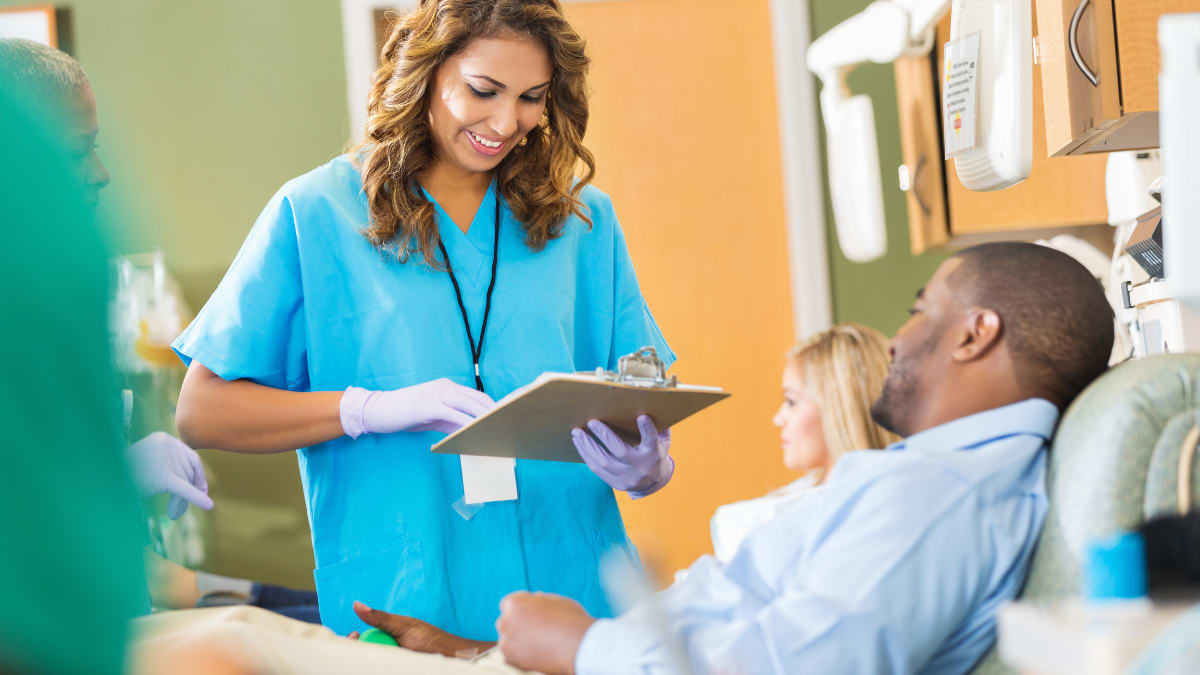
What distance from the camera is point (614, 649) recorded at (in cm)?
110

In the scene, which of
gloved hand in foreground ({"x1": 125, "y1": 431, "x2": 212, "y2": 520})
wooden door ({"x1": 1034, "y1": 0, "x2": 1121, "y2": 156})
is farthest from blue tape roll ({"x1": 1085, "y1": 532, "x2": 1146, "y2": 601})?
gloved hand in foreground ({"x1": 125, "y1": 431, "x2": 212, "y2": 520})

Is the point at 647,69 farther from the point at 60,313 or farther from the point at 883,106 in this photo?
the point at 60,313

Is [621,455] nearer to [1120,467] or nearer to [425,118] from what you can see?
[425,118]

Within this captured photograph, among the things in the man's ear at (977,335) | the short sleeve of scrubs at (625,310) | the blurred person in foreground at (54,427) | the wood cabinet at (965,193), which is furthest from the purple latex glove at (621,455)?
the wood cabinet at (965,193)

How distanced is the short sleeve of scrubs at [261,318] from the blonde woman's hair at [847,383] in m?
1.27

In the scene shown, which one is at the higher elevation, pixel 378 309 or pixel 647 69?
pixel 647 69

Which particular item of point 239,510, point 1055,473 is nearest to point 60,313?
point 1055,473

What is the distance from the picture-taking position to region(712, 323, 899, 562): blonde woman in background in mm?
2486

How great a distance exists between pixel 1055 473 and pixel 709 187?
2.50m

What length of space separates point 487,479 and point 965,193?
1753 mm

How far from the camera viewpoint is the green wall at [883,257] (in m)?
3.54

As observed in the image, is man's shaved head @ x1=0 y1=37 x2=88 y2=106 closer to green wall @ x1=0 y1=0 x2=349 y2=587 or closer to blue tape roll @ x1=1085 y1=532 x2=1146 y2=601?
blue tape roll @ x1=1085 y1=532 x2=1146 y2=601

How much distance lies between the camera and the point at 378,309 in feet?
5.51

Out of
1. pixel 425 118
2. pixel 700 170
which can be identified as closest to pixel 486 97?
pixel 425 118
